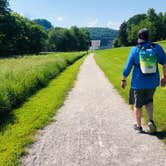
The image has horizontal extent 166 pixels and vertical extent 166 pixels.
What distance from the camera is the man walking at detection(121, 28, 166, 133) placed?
679 centimetres

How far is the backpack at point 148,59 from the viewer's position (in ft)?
22.2

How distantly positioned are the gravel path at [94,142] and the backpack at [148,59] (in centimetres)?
134

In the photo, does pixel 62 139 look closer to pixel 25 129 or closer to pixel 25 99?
pixel 25 129

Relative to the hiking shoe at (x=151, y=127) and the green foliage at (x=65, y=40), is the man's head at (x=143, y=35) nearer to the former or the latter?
the hiking shoe at (x=151, y=127)

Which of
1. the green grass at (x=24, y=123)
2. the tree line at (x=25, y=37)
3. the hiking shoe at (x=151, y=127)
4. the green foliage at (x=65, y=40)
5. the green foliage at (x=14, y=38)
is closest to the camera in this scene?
the green grass at (x=24, y=123)

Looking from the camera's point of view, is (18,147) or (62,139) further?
(62,139)

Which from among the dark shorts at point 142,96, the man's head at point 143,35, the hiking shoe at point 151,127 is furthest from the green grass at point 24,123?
the man's head at point 143,35

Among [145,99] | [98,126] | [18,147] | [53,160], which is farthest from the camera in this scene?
[98,126]

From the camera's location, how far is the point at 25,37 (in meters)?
79.7

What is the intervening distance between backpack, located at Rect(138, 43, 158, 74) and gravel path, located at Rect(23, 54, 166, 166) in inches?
52.6

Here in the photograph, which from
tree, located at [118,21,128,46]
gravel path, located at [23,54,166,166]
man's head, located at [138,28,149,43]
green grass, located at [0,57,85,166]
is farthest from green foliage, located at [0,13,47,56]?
man's head, located at [138,28,149,43]

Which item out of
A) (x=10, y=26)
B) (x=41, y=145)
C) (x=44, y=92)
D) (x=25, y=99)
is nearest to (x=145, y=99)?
(x=41, y=145)

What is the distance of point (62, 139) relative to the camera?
265 inches

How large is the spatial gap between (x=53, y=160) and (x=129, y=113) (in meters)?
4.09
